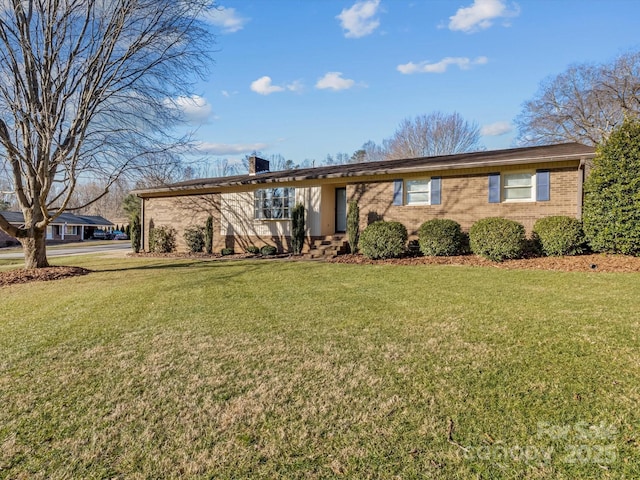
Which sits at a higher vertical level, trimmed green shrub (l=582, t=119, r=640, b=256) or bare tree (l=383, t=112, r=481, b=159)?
bare tree (l=383, t=112, r=481, b=159)

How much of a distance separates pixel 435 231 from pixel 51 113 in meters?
11.3

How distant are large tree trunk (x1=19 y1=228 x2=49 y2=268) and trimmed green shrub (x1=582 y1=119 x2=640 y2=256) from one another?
49.8ft

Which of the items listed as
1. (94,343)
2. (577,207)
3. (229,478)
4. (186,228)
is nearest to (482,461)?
(229,478)

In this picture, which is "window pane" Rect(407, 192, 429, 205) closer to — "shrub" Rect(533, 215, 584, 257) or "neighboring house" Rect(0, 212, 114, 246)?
"shrub" Rect(533, 215, 584, 257)

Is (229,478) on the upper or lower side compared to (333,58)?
lower

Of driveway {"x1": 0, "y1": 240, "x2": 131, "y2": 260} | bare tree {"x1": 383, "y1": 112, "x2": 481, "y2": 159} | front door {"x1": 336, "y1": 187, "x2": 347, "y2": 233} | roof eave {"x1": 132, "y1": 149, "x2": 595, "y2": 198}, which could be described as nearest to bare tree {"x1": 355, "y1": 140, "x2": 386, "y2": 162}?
bare tree {"x1": 383, "y1": 112, "x2": 481, "y2": 159}

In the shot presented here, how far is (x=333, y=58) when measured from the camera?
13352mm

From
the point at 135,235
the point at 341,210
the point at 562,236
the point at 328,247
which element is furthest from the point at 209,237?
the point at 562,236

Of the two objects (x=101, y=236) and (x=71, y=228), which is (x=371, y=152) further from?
(x=71, y=228)

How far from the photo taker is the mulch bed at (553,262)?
775 cm

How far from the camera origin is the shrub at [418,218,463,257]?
10.3 metres

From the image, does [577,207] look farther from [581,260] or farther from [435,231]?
[435,231]

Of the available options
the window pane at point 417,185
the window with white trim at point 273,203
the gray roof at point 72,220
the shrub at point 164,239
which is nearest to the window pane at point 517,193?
the window pane at point 417,185

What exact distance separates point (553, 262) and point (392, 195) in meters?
5.41
